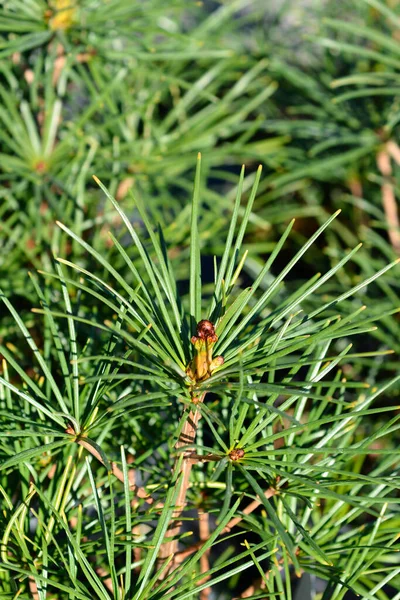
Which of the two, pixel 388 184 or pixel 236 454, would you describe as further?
pixel 388 184

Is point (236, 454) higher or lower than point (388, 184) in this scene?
lower

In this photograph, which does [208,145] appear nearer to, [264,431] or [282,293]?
[282,293]

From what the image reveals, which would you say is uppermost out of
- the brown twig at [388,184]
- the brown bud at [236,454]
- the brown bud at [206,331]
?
the brown twig at [388,184]

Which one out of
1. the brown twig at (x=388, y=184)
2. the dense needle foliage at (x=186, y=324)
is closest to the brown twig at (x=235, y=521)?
the dense needle foliage at (x=186, y=324)

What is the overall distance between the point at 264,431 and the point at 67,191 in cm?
24

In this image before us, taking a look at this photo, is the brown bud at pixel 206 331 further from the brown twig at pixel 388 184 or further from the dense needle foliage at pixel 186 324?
the brown twig at pixel 388 184

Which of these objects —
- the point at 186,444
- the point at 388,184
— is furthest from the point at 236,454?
the point at 388,184

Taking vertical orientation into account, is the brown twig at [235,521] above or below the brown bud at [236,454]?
below

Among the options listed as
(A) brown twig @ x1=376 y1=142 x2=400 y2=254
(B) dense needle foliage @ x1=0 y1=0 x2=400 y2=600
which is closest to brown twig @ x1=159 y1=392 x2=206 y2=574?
(B) dense needle foliage @ x1=0 y1=0 x2=400 y2=600

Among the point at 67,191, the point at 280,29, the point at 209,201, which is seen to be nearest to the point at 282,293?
the point at 209,201

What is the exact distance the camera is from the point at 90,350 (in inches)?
14.0

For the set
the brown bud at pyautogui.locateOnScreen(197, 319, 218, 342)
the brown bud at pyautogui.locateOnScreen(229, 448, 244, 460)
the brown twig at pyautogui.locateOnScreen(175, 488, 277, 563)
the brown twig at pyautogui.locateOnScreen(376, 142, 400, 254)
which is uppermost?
the brown twig at pyautogui.locateOnScreen(376, 142, 400, 254)

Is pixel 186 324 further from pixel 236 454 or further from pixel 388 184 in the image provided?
pixel 388 184

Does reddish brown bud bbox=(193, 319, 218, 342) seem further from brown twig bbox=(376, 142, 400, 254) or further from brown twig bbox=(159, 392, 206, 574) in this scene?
brown twig bbox=(376, 142, 400, 254)
